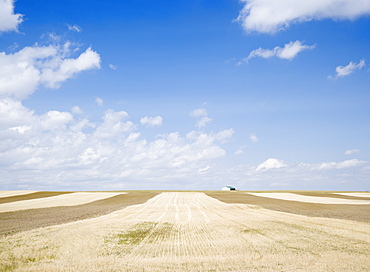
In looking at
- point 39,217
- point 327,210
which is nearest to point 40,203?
point 39,217

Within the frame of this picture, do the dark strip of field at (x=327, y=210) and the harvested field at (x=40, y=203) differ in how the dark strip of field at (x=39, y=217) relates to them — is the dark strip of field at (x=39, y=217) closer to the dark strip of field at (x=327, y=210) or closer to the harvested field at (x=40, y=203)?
the harvested field at (x=40, y=203)

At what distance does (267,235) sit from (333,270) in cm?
861

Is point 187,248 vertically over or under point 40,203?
under

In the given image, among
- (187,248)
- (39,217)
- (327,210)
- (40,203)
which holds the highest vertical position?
(40,203)

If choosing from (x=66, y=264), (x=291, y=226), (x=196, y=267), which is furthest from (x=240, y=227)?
(x=66, y=264)

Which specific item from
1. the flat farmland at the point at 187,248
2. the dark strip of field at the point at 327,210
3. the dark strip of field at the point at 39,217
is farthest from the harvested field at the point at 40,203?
the dark strip of field at the point at 327,210

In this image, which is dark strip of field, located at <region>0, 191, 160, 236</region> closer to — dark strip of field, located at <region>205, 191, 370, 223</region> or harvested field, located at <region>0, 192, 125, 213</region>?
harvested field, located at <region>0, 192, 125, 213</region>

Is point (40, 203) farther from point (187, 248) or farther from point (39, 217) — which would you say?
point (187, 248)

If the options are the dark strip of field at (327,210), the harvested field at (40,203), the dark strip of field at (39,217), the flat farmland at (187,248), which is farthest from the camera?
the harvested field at (40,203)

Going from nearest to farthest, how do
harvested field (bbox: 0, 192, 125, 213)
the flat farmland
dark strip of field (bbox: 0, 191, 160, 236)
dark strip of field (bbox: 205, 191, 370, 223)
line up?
the flat farmland < dark strip of field (bbox: 0, 191, 160, 236) < dark strip of field (bbox: 205, 191, 370, 223) < harvested field (bbox: 0, 192, 125, 213)

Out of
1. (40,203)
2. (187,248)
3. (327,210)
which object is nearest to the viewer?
(187,248)

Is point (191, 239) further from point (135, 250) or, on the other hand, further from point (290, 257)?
point (290, 257)

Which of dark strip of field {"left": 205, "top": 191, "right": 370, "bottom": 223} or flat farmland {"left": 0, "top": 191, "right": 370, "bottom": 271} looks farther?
dark strip of field {"left": 205, "top": 191, "right": 370, "bottom": 223}

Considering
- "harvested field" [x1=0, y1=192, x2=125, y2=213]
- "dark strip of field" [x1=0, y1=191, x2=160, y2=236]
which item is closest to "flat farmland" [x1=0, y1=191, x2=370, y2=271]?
"dark strip of field" [x1=0, y1=191, x2=160, y2=236]
